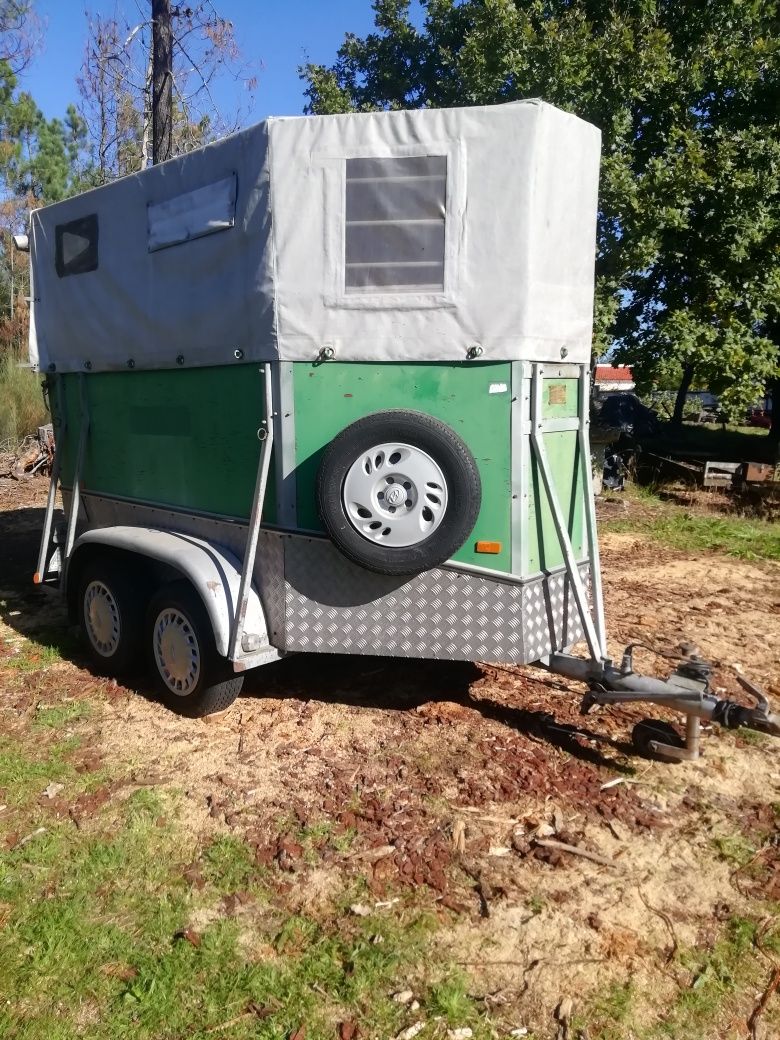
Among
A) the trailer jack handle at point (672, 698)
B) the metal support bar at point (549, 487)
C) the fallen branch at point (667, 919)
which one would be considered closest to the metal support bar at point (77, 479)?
the metal support bar at point (549, 487)

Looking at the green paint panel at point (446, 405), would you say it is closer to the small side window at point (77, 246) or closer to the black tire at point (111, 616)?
the black tire at point (111, 616)

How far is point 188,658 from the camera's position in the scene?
15.9 feet

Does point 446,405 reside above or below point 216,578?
above

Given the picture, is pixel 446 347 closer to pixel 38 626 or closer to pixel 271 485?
pixel 271 485

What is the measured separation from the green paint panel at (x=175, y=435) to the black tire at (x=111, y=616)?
1.79 ft

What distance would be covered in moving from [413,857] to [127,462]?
3.43 m

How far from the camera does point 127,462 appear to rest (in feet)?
18.8

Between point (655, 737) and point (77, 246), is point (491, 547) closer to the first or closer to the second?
point (655, 737)

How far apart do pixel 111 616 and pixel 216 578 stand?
1261 millimetres

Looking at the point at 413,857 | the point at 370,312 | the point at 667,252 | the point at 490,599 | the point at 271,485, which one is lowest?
the point at 413,857

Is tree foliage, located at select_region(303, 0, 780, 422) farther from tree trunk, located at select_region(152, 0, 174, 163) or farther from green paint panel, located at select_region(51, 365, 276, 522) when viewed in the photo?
green paint panel, located at select_region(51, 365, 276, 522)

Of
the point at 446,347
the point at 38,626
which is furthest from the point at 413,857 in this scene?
the point at 38,626

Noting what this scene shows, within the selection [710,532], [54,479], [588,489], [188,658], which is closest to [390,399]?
[588,489]

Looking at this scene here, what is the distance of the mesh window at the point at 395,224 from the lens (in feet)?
13.3
